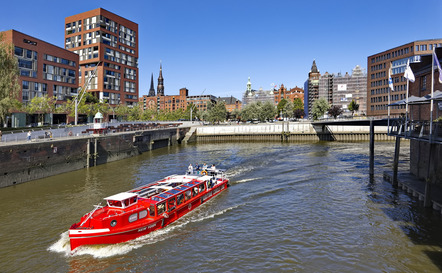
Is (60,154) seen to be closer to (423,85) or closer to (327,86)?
(423,85)

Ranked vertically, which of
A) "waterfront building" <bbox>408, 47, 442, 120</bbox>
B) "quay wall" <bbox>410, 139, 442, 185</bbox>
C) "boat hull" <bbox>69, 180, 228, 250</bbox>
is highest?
"waterfront building" <bbox>408, 47, 442, 120</bbox>

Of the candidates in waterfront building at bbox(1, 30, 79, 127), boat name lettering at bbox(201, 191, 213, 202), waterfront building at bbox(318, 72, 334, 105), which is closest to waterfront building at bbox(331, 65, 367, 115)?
waterfront building at bbox(318, 72, 334, 105)

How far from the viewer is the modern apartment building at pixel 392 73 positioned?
9444 cm

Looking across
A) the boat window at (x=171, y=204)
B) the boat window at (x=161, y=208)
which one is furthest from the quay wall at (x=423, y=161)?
the boat window at (x=161, y=208)

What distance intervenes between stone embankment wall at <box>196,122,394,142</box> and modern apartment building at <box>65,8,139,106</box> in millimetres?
35471

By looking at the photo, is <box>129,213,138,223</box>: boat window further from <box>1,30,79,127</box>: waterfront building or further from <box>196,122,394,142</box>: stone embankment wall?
<box>196,122,394,142</box>: stone embankment wall

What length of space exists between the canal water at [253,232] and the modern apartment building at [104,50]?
7254cm

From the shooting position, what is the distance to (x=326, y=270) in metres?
14.9

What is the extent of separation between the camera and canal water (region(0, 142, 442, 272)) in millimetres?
15617

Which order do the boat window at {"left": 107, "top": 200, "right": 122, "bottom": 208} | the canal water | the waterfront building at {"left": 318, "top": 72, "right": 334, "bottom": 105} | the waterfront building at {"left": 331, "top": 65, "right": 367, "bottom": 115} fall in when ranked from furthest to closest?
the waterfront building at {"left": 318, "top": 72, "right": 334, "bottom": 105}
the waterfront building at {"left": 331, "top": 65, "right": 367, "bottom": 115}
the boat window at {"left": 107, "top": 200, "right": 122, "bottom": 208}
the canal water

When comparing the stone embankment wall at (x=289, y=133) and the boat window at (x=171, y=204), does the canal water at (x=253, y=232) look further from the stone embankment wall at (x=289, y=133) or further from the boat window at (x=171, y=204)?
the stone embankment wall at (x=289, y=133)

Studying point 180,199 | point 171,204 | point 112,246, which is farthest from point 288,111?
point 112,246

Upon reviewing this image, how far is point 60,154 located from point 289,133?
66.0m

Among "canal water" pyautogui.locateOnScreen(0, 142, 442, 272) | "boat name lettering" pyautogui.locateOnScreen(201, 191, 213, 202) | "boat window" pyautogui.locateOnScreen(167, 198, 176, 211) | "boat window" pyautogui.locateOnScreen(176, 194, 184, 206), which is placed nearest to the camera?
"canal water" pyautogui.locateOnScreen(0, 142, 442, 272)
